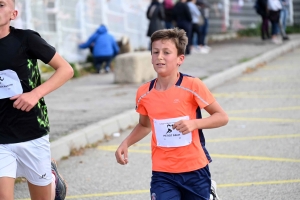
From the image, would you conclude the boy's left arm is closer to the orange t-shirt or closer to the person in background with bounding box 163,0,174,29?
the orange t-shirt

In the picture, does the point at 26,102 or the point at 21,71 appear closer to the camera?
the point at 26,102

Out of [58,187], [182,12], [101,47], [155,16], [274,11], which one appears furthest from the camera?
[274,11]

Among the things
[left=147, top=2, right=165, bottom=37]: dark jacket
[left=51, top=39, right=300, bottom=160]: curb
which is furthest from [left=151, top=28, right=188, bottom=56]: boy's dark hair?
[left=147, top=2, right=165, bottom=37]: dark jacket

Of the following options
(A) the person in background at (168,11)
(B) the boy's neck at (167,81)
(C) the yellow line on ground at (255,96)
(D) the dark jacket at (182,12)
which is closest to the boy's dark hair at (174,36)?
(B) the boy's neck at (167,81)

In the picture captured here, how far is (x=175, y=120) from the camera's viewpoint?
16.3 ft

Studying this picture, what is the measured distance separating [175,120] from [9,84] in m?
1.13

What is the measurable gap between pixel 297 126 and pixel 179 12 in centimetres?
1042

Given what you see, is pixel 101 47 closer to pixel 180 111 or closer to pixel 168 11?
pixel 168 11

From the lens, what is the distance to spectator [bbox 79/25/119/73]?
57.6 ft

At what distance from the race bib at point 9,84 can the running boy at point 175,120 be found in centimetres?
88

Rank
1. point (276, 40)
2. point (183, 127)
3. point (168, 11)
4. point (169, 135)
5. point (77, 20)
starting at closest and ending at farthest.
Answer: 1. point (183, 127)
2. point (169, 135)
3. point (77, 20)
4. point (168, 11)
5. point (276, 40)

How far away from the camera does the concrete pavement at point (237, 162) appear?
7113mm

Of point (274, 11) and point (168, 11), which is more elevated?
point (168, 11)

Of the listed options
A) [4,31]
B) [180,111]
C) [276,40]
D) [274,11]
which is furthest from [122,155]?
[276,40]
